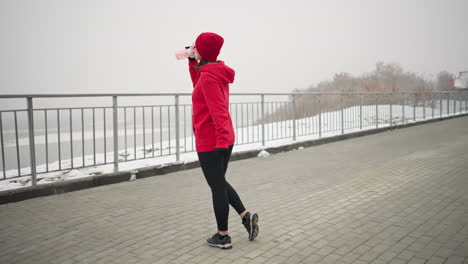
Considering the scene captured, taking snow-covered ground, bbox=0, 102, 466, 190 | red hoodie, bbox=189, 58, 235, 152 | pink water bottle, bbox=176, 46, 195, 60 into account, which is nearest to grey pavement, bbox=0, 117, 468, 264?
snow-covered ground, bbox=0, 102, 466, 190

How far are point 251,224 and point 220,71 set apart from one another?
1514 millimetres

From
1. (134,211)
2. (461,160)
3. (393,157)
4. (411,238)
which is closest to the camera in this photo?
(411,238)

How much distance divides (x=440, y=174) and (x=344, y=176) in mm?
1622

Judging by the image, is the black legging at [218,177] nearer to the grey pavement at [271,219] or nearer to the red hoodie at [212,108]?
the red hoodie at [212,108]

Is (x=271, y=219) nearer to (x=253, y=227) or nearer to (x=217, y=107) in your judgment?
(x=253, y=227)

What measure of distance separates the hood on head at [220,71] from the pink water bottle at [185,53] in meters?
0.27

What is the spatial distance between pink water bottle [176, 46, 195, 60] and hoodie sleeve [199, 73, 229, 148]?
14.7 inches

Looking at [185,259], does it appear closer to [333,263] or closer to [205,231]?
[205,231]

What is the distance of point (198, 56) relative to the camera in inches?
147

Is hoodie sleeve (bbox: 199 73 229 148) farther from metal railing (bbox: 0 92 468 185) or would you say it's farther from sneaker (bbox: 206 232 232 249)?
metal railing (bbox: 0 92 468 185)

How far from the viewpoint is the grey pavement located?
12.1ft

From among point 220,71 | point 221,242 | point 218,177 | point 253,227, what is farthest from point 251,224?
point 220,71

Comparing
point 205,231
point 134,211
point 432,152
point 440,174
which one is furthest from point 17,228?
point 432,152

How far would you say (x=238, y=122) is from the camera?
10.7 m
